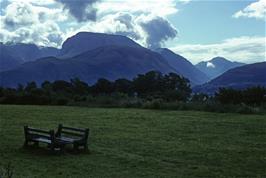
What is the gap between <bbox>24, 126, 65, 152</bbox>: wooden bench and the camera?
527 inches

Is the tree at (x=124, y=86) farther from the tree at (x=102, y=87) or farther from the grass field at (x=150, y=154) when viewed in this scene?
the grass field at (x=150, y=154)

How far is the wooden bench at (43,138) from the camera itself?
1338 centimetres

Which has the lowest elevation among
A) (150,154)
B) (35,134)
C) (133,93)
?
(150,154)

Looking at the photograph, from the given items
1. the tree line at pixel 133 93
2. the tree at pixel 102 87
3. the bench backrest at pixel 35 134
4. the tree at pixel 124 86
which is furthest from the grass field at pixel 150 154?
the tree at pixel 124 86

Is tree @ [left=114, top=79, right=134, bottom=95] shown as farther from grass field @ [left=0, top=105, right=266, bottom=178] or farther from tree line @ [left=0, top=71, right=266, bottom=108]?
grass field @ [left=0, top=105, right=266, bottom=178]

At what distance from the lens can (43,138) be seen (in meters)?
14.0

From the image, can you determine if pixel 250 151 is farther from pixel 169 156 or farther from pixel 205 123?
pixel 205 123

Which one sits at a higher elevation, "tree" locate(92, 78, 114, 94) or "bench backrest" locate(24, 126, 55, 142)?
"tree" locate(92, 78, 114, 94)

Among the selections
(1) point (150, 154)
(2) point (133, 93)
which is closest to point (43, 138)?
(1) point (150, 154)

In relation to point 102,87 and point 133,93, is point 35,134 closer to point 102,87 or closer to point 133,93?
point 102,87

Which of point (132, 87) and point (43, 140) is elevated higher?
point (132, 87)

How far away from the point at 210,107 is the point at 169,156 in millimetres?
20553


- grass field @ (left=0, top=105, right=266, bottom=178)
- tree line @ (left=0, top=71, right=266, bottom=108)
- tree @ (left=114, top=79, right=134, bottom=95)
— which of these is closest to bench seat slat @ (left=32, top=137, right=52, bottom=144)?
grass field @ (left=0, top=105, right=266, bottom=178)

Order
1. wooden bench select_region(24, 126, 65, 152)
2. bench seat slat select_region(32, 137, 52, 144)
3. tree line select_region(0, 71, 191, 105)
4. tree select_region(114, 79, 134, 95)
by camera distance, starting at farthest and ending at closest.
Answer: tree select_region(114, 79, 134, 95) < tree line select_region(0, 71, 191, 105) < bench seat slat select_region(32, 137, 52, 144) < wooden bench select_region(24, 126, 65, 152)
